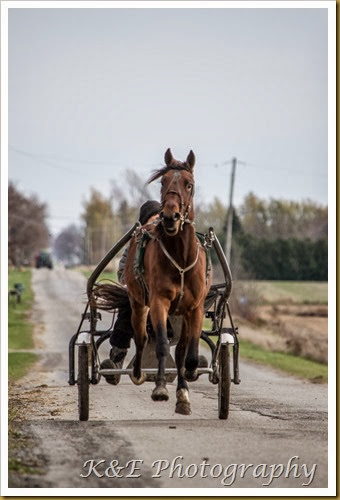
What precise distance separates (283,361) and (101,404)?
13.5 metres

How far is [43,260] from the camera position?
78812 mm

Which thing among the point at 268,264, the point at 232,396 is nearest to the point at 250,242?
the point at 268,264

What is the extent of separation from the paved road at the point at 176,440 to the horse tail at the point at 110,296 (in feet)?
3.84

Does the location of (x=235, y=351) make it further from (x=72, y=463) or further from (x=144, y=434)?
(x=72, y=463)

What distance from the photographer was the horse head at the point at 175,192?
852 cm

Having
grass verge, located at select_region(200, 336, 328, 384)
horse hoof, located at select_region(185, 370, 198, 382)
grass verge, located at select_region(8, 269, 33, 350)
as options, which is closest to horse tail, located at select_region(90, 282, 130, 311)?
horse hoof, located at select_region(185, 370, 198, 382)

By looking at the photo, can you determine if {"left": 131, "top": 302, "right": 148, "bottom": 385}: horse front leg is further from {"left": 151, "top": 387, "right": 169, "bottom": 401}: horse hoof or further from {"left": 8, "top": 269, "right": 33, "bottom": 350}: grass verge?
{"left": 8, "top": 269, "right": 33, "bottom": 350}: grass verge

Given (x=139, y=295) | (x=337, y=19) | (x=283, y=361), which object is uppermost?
(x=337, y=19)

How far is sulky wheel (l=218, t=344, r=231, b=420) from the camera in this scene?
9836mm

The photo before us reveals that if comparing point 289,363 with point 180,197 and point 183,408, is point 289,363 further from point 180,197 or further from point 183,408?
point 180,197

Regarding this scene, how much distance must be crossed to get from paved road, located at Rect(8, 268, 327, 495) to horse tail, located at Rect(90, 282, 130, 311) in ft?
3.84

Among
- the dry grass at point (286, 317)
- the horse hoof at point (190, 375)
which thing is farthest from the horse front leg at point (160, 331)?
the dry grass at point (286, 317)

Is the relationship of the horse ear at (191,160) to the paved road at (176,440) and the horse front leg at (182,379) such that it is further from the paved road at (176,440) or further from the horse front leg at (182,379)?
the paved road at (176,440)

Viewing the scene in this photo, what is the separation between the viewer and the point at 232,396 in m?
13.3
